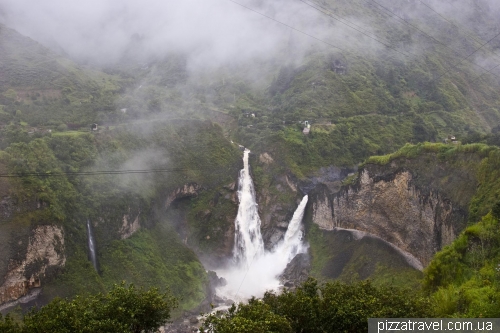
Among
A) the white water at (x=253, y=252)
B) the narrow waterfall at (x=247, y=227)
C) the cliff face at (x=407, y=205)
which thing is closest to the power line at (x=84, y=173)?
the narrow waterfall at (x=247, y=227)

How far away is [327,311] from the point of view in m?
21.2

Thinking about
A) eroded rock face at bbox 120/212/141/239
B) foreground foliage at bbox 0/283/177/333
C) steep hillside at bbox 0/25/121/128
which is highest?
steep hillside at bbox 0/25/121/128

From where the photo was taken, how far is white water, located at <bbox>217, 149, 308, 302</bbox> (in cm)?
5425

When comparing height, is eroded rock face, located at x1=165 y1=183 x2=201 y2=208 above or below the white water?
above

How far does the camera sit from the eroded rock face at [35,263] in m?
37.3

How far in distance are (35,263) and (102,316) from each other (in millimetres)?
21871

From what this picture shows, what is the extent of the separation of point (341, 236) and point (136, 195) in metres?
24.6

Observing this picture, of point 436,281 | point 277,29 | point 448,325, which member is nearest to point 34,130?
point 436,281

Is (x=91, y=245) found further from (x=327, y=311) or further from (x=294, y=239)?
(x=327, y=311)

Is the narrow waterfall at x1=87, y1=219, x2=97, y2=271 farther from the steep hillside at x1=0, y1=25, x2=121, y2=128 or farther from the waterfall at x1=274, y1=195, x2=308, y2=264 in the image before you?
the waterfall at x1=274, y1=195, x2=308, y2=264

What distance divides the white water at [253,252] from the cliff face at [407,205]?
580 centimetres

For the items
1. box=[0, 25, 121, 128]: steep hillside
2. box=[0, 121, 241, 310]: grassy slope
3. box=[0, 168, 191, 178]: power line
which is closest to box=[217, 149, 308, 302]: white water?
box=[0, 121, 241, 310]: grassy slope

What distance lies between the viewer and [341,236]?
177 ft

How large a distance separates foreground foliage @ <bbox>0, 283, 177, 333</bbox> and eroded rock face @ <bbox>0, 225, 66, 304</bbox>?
18213 mm
